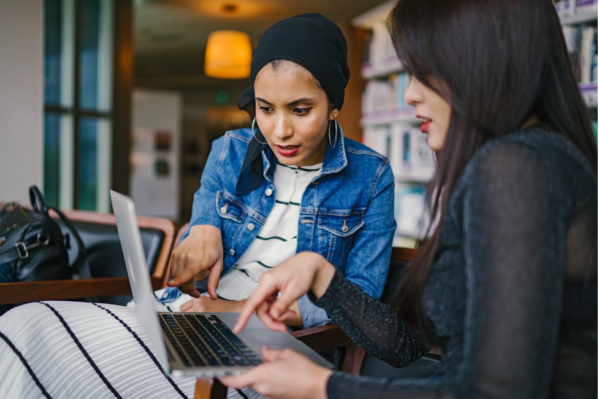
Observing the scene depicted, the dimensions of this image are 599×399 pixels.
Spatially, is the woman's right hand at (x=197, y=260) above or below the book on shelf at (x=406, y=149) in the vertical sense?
below

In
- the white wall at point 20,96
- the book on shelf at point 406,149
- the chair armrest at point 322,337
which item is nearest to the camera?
the chair armrest at point 322,337

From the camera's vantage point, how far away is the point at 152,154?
26.5ft

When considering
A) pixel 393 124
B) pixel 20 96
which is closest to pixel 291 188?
pixel 393 124

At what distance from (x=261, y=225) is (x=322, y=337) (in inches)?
14.7

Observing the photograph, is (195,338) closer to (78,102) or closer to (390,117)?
(390,117)

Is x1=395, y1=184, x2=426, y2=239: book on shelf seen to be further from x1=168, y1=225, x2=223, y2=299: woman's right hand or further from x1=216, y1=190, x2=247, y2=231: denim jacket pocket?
x1=168, y1=225, x2=223, y2=299: woman's right hand

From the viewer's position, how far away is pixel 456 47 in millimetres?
684

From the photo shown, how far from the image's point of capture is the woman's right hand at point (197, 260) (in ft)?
3.73

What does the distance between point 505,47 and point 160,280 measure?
50.3 inches

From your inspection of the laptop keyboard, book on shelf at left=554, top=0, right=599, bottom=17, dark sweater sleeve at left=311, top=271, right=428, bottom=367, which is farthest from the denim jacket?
book on shelf at left=554, top=0, right=599, bottom=17

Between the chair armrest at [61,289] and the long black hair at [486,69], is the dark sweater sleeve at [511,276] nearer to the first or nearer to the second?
the long black hair at [486,69]

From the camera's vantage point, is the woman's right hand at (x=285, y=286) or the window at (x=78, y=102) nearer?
the woman's right hand at (x=285, y=286)

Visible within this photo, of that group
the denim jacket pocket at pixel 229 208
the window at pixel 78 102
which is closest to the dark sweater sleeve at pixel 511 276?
the denim jacket pocket at pixel 229 208

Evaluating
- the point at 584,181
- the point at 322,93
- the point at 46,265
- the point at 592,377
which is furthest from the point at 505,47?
the point at 46,265
